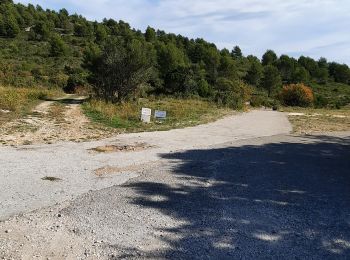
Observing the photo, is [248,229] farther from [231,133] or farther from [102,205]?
[231,133]

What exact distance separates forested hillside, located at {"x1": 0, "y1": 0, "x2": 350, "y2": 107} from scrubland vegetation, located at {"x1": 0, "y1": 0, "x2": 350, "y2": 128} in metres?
0.07

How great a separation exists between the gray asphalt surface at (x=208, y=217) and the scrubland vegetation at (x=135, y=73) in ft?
27.5

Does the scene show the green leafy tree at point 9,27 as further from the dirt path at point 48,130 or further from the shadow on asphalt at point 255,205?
the shadow on asphalt at point 255,205

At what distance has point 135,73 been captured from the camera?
25.3 meters

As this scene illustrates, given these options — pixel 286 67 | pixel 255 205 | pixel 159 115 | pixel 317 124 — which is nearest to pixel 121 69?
pixel 159 115

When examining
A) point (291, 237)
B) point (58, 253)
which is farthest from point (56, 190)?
point (291, 237)

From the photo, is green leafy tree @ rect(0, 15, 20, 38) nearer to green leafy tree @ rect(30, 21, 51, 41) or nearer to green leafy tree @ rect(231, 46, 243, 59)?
green leafy tree @ rect(30, 21, 51, 41)

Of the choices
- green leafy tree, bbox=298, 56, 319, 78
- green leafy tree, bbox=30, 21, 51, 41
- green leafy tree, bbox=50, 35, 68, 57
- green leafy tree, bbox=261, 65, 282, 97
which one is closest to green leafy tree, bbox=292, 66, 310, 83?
green leafy tree, bbox=261, 65, 282, 97

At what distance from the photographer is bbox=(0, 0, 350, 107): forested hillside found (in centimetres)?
2580

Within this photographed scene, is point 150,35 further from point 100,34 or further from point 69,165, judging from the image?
point 69,165

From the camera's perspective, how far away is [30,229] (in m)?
5.18

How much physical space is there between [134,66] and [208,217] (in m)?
20.0

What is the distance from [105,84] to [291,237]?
70.6ft

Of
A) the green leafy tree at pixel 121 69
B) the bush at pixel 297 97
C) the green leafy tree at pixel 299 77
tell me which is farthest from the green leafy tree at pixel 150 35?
the green leafy tree at pixel 121 69
